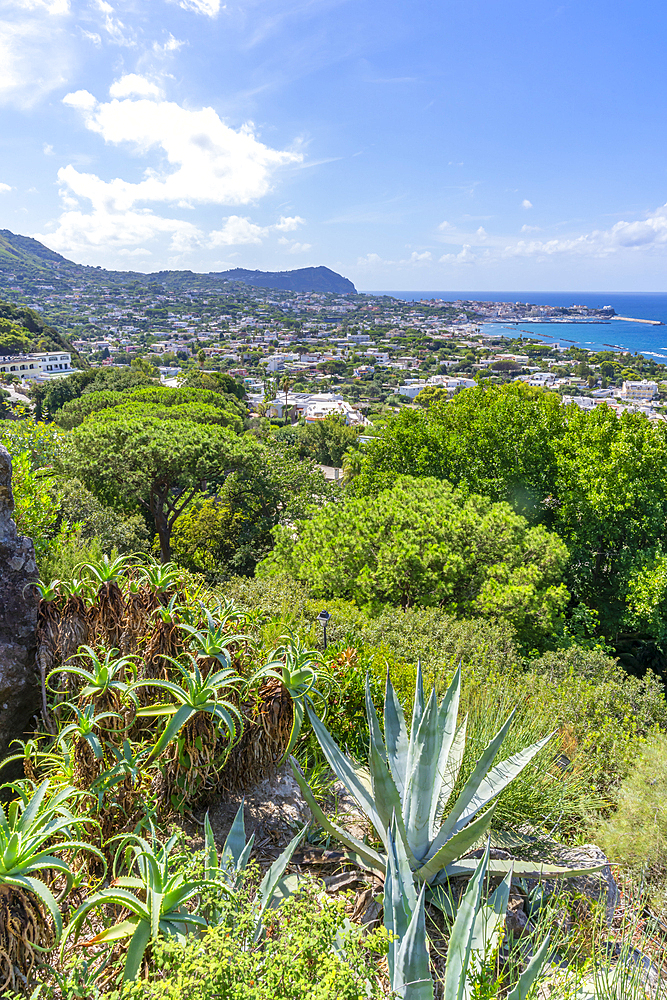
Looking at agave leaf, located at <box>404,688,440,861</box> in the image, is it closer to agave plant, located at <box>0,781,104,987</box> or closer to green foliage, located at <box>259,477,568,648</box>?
agave plant, located at <box>0,781,104,987</box>

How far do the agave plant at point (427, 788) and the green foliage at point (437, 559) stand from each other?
5448 mm

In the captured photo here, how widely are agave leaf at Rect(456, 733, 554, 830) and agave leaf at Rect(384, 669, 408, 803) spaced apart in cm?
33

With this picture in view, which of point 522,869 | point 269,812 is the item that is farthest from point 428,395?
point 522,869

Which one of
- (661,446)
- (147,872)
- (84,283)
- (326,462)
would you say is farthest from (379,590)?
(84,283)

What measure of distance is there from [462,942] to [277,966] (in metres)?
0.75

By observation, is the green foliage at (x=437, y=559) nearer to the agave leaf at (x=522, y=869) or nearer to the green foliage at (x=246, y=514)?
the green foliage at (x=246, y=514)

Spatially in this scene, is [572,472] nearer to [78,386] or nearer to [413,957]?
[413,957]

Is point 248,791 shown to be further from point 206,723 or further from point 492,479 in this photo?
point 492,479

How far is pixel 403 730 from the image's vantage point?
2.82 metres

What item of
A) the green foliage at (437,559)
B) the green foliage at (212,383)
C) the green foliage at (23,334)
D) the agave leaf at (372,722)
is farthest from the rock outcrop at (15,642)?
the green foliage at (23,334)

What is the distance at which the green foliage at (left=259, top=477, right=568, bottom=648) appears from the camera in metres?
8.38

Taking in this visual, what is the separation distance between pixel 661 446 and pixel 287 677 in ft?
40.3

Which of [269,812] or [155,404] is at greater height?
[155,404]

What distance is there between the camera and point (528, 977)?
5.32ft
